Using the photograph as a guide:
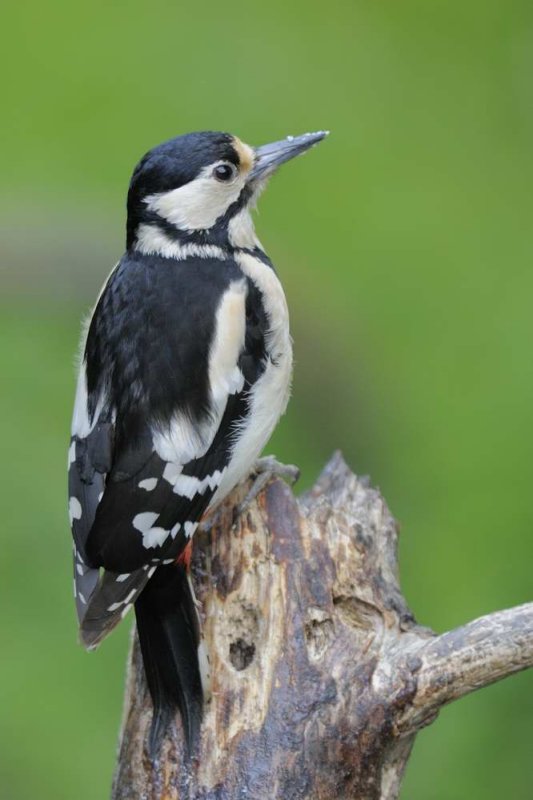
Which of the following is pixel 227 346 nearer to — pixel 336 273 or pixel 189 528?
pixel 189 528

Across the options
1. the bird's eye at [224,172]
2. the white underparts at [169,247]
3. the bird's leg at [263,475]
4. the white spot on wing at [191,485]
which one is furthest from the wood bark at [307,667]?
the bird's eye at [224,172]

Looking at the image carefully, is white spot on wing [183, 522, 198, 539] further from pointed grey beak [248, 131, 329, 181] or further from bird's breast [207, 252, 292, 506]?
pointed grey beak [248, 131, 329, 181]

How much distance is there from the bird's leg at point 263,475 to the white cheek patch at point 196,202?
45cm

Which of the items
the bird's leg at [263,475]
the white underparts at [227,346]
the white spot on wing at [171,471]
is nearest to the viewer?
the white spot on wing at [171,471]

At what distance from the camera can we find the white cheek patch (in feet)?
9.00

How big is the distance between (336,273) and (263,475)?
2.31 metres

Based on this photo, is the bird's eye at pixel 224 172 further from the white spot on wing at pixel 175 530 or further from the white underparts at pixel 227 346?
the white spot on wing at pixel 175 530

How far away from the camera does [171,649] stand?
254 cm

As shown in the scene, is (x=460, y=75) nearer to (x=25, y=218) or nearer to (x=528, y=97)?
(x=528, y=97)

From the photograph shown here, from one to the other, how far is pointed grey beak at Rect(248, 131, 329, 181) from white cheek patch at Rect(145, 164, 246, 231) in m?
0.09

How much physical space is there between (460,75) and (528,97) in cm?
36

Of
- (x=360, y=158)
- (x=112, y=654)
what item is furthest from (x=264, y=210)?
(x=112, y=654)

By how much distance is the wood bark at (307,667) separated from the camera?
7.96 ft

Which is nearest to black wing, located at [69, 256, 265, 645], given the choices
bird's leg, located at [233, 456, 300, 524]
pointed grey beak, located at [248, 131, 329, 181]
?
bird's leg, located at [233, 456, 300, 524]
